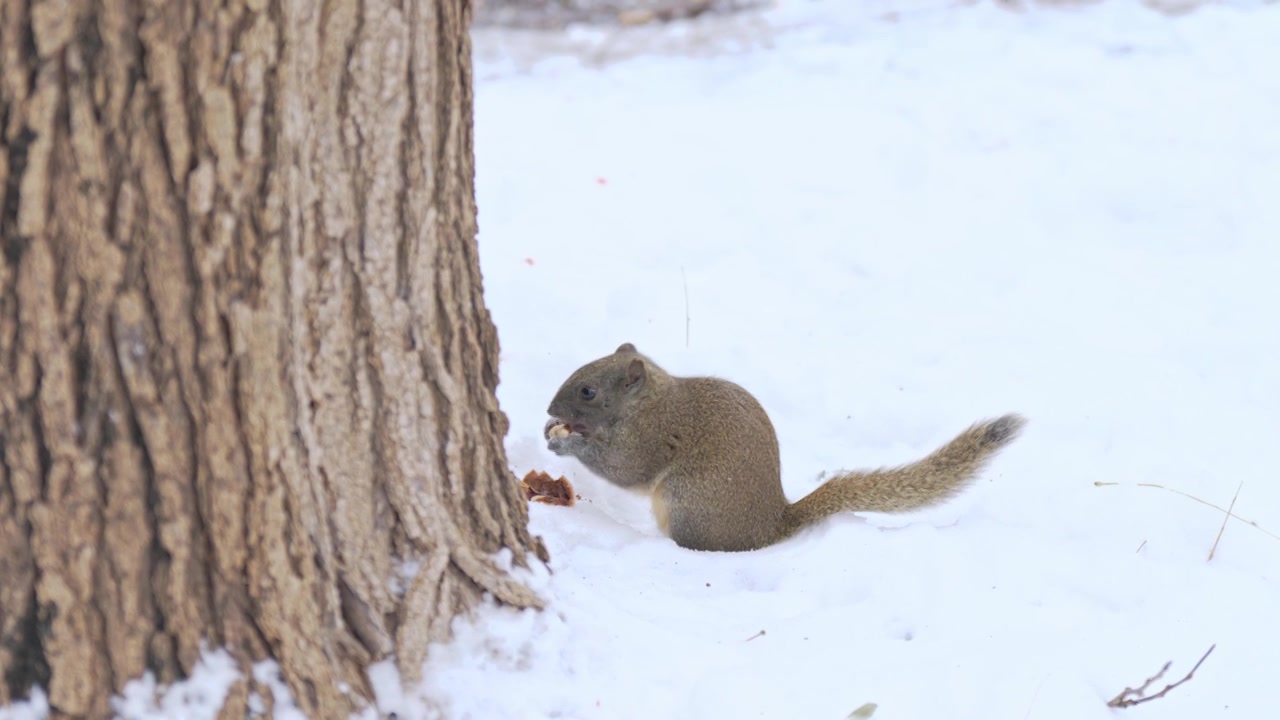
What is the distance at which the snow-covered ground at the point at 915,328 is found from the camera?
245cm

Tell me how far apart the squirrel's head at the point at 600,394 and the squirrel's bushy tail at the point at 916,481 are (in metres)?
0.56

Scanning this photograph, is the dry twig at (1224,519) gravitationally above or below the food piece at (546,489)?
above

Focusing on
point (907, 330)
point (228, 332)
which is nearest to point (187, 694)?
point (228, 332)

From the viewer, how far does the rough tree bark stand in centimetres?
162

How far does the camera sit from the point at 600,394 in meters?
3.54

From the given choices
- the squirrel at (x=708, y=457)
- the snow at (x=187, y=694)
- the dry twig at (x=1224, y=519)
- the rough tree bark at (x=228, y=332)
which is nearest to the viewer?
the rough tree bark at (x=228, y=332)

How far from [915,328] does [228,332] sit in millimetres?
3006

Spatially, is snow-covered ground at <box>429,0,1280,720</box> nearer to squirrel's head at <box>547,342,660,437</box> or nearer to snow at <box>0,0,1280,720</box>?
snow at <box>0,0,1280,720</box>

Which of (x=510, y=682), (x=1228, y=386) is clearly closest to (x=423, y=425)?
(x=510, y=682)

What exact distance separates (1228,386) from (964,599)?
69.4 inches

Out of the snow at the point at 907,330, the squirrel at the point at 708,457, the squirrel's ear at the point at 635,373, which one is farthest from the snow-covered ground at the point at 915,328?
the squirrel's ear at the point at 635,373

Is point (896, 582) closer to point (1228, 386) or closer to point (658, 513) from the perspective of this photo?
point (658, 513)

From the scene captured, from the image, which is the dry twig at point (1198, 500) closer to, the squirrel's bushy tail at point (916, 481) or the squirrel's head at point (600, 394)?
the squirrel's bushy tail at point (916, 481)

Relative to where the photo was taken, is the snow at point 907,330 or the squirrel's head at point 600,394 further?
the squirrel's head at point 600,394
